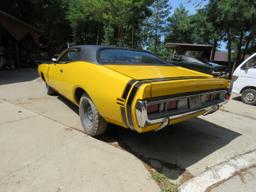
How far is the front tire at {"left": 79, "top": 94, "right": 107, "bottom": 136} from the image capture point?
3.38 m

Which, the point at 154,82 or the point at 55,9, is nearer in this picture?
the point at 154,82

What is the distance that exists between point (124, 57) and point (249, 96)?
195 inches

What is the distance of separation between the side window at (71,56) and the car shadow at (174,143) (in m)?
1.45

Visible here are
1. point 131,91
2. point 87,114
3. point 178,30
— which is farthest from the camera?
point 178,30

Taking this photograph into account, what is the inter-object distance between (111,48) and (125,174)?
7.70ft

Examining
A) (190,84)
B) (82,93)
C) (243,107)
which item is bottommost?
(243,107)

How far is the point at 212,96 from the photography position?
3471 millimetres

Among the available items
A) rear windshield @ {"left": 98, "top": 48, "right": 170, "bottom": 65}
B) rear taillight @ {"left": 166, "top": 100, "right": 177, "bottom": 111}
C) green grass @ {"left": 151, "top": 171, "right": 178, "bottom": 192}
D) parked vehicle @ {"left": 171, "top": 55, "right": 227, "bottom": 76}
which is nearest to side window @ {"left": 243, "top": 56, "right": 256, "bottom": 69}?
parked vehicle @ {"left": 171, "top": 55, "right": 227, "bottom": 76}

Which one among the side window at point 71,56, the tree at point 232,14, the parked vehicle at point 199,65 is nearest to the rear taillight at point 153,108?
the side window at point 71,56

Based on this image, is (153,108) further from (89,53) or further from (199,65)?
(199,65)

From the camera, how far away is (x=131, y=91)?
2500 millimetres

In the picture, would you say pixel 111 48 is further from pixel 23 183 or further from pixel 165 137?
pixel 23 183

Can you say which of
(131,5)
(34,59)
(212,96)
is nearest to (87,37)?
(131,5)

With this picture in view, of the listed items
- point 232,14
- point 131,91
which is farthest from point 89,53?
point 232,14
